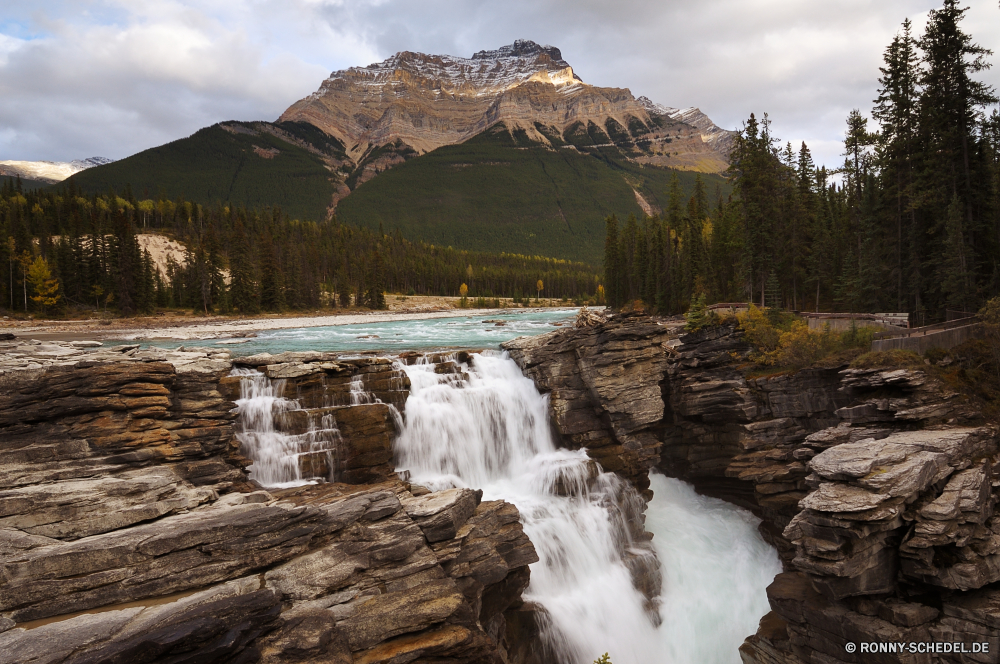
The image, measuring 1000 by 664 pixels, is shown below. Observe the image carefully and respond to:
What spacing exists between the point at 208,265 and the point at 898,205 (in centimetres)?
10015

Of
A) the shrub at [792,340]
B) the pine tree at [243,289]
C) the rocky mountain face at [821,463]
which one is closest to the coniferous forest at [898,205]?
the shrub at [792,340]

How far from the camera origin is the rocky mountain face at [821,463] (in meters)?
14.3

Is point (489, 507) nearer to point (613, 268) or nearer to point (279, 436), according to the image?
point (279, 436)

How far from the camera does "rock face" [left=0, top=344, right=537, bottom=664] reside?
30.6ft

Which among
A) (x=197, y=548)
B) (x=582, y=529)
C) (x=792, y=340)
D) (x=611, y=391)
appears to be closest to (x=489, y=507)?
(x=582, y=529)

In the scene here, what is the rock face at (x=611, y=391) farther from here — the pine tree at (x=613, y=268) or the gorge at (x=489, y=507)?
the pine tree at (x=613, y=268)

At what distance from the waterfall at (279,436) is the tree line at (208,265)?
70.2 meters

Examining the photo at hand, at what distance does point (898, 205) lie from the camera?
3169 centimetres

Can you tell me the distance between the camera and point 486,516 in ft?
50.5

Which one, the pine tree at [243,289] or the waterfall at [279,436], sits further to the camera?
the pine tree at [243,289]

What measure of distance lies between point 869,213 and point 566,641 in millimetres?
39877

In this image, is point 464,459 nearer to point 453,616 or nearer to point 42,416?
point 453,616

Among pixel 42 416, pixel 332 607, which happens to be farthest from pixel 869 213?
pixel 42 416

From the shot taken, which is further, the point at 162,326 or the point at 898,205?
the point at 162,326
